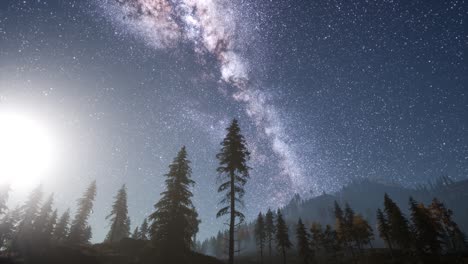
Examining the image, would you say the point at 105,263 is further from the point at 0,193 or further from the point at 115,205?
the point at 0,193

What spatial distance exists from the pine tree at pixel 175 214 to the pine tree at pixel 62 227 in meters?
48.6

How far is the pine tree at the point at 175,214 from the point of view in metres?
23.3

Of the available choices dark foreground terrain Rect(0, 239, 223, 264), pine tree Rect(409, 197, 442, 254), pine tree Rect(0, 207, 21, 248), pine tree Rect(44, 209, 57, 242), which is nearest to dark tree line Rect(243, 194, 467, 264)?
pine tree Rect(409, 197, 442, 254)

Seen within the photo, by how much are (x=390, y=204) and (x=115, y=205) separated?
60.7 metres

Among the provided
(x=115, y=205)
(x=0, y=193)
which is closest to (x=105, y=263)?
(x=115, y=205)

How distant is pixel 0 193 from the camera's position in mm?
53344

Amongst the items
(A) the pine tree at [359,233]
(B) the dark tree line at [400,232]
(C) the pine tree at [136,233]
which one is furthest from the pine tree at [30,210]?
(A) the pine tree at [359,233]

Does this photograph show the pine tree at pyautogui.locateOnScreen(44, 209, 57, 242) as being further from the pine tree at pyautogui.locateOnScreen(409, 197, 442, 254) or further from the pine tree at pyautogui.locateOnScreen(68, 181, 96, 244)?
the pine tree at pyautogui.locateOnScreen(409, 197, 442, 254)

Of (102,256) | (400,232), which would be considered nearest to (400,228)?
(400,232)

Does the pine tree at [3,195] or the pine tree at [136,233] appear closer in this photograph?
the pine tree at [3,195]

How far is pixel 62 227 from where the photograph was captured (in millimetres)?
59469

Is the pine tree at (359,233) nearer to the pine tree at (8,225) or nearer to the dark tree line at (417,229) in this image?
the dark tree line at (417,229)

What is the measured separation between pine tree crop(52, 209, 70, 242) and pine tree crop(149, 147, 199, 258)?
48.6 metres

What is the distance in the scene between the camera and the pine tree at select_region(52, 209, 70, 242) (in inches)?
2294
